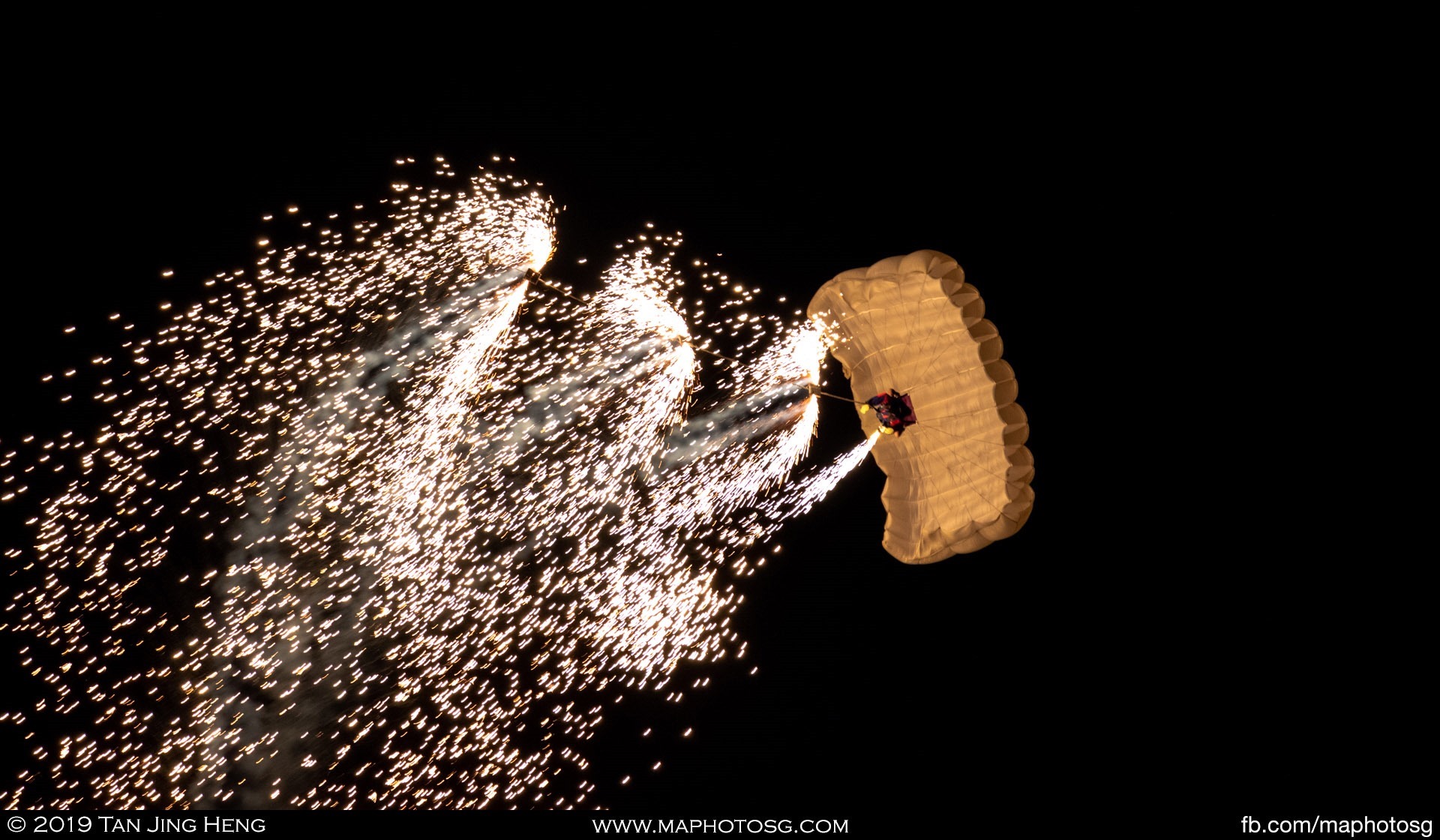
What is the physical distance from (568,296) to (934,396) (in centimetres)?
178

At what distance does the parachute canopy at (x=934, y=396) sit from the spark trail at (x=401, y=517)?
47 cm

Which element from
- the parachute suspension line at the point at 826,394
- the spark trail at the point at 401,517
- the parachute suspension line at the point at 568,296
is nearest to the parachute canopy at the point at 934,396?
the parachute suspension line at the point at 826,394

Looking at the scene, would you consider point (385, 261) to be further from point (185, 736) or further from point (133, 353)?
point (185, 736)

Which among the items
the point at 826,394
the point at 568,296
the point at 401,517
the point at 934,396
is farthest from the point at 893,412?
the point at 401,517

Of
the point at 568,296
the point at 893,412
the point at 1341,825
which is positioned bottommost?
the point at 1341,825

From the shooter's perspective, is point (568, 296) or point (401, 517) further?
point (568, 296)

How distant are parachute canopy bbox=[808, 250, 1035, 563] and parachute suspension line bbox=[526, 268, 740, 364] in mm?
594

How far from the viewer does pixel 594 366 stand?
4.75 m

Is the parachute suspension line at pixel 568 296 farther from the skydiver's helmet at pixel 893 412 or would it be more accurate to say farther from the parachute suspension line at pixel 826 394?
the skydiver's helmet at pixel 893 412

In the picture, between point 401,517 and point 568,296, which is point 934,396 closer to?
point 568,296

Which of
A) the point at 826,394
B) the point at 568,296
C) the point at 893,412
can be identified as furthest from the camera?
the point at 568,296

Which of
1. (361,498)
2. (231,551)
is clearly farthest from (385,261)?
(231,551)

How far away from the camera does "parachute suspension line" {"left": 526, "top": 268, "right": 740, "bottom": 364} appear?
4430 mm

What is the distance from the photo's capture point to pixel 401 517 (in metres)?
4.53
